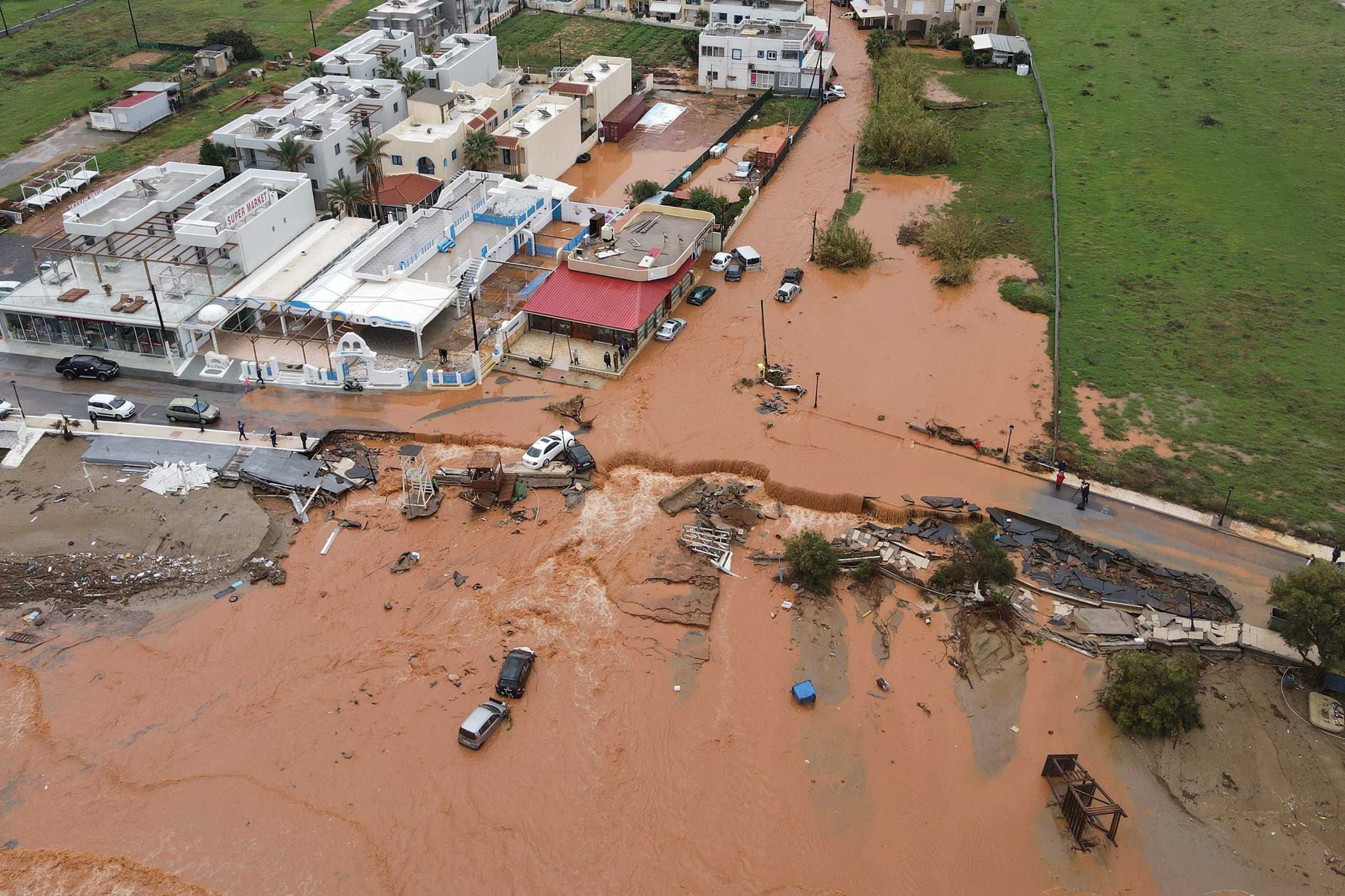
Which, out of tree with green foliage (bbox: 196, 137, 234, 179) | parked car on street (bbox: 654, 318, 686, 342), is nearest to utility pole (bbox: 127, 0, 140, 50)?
tree with green foliage (bbox: 196, 137, 234, 179)

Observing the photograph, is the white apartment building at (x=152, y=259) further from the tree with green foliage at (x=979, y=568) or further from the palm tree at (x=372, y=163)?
the tree with green foliage at (x=979, y=568)

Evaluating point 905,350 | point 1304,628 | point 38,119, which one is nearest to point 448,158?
point 905,350

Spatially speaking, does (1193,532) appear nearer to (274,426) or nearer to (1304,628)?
(1304,628)

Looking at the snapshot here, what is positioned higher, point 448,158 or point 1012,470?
point 448,158

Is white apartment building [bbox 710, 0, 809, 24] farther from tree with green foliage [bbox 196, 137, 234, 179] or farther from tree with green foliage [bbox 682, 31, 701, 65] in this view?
tree with green foliage [bbox 196, 137, 234, 179]

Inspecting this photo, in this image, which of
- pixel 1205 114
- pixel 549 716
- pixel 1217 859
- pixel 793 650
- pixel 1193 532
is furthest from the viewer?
pixel 1205 114
